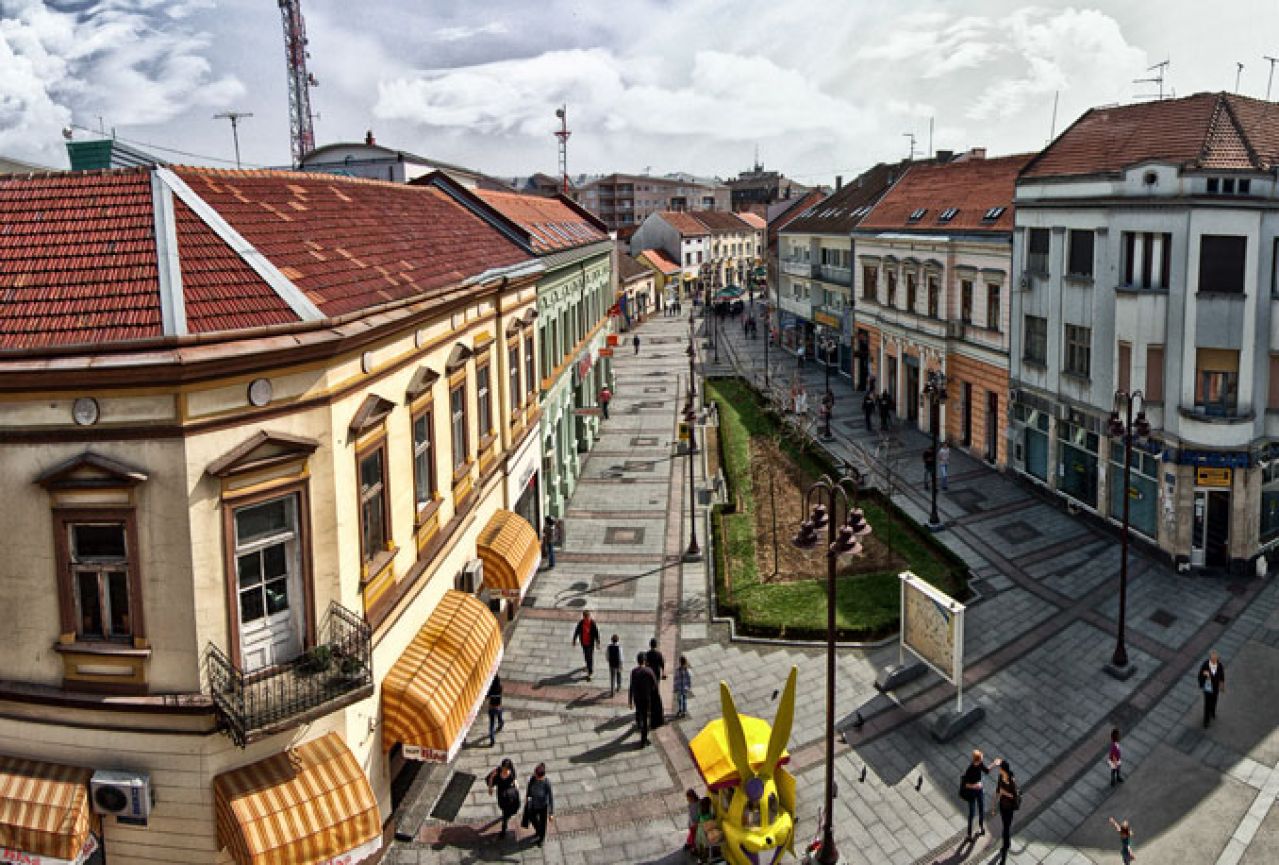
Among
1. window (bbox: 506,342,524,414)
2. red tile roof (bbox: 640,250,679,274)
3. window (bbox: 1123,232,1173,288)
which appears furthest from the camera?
red tile roof (bbox: 640,250,679,274)

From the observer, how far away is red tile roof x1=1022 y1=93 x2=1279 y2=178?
24.9 meters

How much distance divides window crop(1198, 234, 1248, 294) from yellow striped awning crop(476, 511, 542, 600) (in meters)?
18.8

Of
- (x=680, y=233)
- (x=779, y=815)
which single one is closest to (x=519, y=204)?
(x=779, y=815)

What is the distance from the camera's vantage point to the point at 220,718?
11.2m

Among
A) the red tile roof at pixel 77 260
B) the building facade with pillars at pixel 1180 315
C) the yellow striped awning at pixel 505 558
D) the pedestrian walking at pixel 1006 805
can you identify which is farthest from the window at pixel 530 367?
the building facade with pillars at pixel 1180 315

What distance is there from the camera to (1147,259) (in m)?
26.1

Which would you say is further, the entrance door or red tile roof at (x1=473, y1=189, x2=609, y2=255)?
red tile roof at (x1=473, y1=189, x2=609, y2=255)

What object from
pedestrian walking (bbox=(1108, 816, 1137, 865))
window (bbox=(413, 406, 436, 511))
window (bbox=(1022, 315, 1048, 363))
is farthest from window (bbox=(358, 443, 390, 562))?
window (bbox=(1022, 315, 1048, 363))

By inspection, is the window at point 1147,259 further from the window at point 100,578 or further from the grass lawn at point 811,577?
the window at point 100,578

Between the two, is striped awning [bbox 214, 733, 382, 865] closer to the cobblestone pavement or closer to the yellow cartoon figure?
the cobblestone pavement

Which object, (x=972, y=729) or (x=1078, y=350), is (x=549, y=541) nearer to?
(x=972, y=729)

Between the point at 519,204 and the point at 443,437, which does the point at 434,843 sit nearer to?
the point at 443,437

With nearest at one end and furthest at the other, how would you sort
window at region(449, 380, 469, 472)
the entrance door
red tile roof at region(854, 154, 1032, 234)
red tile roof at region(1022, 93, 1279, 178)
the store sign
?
the entrance door < window at region(449, 380, 469, 472) < red tile roof at region(1022, 93, 1279, 178) < the store sign < red tile roof at region(854, 154, 1032, 234)

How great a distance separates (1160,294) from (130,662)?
25.5m
